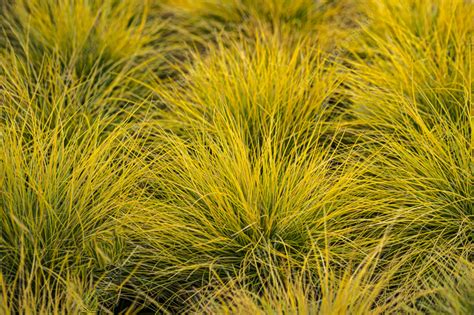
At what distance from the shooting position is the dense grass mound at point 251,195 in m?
2.13

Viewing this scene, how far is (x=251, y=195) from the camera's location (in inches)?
91.0

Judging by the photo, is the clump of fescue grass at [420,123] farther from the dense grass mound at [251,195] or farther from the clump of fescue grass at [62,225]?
the clump of fescue grass at [62,225]

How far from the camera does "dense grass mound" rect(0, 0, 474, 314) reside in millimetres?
2127

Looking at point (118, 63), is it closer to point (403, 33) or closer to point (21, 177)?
point (21, 177)

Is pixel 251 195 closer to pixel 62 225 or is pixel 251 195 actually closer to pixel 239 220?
pixel 239 220

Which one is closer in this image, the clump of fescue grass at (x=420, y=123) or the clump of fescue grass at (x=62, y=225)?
the clump of fescue grass at (x=62, y=225)

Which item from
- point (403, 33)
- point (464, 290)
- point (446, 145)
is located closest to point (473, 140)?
point (446, 145)

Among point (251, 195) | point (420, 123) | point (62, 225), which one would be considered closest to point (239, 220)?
point (251, 195)

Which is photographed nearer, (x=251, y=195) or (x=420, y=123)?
(x=251, y=195)

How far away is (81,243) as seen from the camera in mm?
2264

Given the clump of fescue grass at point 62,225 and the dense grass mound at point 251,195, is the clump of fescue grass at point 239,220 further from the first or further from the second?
the clump of fescue grass at point 62,225

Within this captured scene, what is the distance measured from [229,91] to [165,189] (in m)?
0.54

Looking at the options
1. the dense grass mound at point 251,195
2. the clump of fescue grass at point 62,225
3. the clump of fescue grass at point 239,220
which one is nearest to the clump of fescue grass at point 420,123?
the dense grass mound at point 251,195

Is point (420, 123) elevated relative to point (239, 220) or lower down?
elevated
